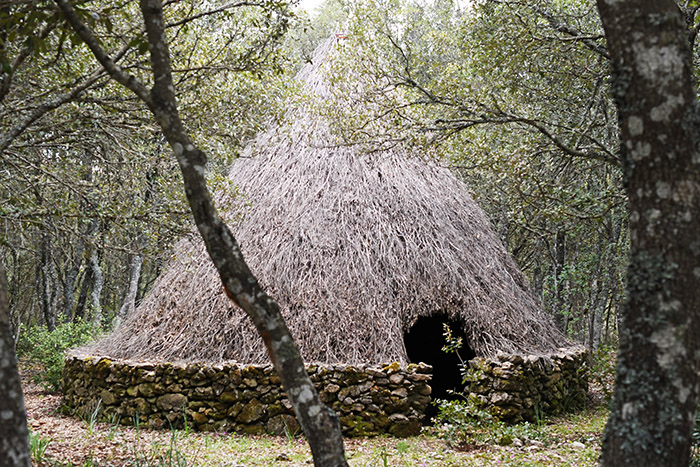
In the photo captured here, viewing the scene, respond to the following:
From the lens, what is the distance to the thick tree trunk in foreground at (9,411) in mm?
2287

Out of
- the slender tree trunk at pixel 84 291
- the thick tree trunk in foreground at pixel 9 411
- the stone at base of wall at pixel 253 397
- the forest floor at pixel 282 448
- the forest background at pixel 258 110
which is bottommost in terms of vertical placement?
the forest floor at pixel 282 448

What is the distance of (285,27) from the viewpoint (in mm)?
5500

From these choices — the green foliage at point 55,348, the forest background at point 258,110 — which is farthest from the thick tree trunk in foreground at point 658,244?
the green foliage at point 55,348

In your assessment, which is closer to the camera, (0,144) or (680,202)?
(680,202)

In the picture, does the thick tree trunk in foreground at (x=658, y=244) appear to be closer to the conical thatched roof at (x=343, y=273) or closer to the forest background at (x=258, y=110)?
the forest background at (x=258, y=110)

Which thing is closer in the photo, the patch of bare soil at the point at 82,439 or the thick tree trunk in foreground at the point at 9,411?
the thick tree trunk in foreground at the point at 9,411

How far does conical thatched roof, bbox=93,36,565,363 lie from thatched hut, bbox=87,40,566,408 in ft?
0.06

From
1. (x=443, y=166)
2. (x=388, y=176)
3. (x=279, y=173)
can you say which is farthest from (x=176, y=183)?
(x=443, y=166)

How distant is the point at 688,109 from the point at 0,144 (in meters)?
4.91

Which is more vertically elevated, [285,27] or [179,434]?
[285,27]

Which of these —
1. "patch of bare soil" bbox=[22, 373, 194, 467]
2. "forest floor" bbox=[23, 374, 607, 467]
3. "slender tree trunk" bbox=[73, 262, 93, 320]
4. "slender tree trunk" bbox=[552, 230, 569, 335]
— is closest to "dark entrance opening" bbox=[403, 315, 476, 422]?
"forest floor" bbox=[23, 374, 607, 467]

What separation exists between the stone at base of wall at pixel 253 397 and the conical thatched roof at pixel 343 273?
1.19 feet

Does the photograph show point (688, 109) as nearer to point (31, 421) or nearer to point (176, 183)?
point (176, 183)

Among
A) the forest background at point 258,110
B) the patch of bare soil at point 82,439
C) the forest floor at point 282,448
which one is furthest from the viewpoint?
the forest background at point 258,110
